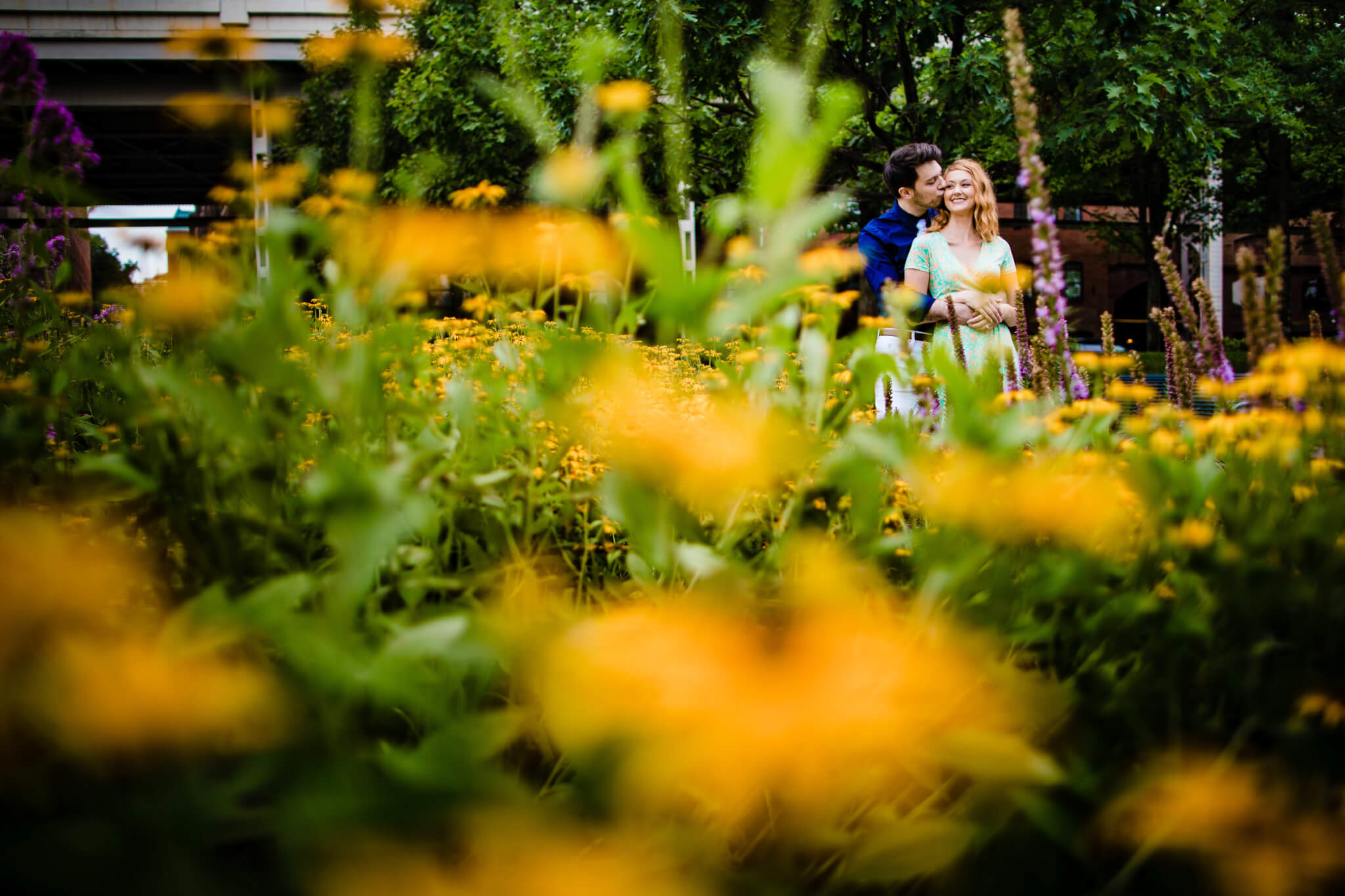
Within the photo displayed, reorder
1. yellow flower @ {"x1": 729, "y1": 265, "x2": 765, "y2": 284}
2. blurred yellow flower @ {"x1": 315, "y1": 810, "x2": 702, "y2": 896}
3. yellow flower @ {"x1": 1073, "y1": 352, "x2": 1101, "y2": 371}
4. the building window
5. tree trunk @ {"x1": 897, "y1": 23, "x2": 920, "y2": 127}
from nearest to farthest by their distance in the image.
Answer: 1. blurred yellow flower @ {"x1": 315, "y1": 810, "x2": 702, "y2": 896}
2. yellow flower @ {"x1": 729, "y1": 265, "x2": 765, "y2": 284}
3. yellow flower @ {"x1": 1073, "y1": 352, "x2": 1101, "y2": 371}
4. tree trunk @ {"x1": 897, "y1": 23, "x2": 920, "y2": 127}
5. the building window

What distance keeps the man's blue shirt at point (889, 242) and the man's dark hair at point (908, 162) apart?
A: 0.41 feet

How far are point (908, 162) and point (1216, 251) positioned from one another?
28064mm

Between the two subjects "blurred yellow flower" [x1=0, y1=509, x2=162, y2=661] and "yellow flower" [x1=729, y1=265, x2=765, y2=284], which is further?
"yellow flower" [x1=729, y1=265, x2=765, y2=284]

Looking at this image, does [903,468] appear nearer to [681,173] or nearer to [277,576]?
[681,173]

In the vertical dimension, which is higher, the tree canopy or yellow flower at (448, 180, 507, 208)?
the tree canopy

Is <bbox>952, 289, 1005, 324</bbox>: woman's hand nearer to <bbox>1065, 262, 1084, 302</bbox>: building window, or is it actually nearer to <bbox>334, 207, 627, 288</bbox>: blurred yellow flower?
<bbox>334, 207, 627, 288</bbox>: blurred yellow flower

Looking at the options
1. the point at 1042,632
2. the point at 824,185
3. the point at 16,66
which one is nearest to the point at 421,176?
the point at 1042,632

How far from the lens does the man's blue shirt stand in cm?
383

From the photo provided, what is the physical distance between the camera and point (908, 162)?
3.99 meters

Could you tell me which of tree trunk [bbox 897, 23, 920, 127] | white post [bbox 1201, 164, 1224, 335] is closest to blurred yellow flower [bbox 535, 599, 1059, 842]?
tree trunk [bbox 897, 23, 920, 127]

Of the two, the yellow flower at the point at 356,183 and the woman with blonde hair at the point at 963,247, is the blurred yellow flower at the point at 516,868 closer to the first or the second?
the yellow flower at the point at 356,183

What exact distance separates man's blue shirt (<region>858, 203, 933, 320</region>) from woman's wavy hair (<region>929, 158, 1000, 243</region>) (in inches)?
8.3

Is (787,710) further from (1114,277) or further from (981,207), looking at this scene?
(1114,277)

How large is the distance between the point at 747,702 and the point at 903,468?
1.23 ft
